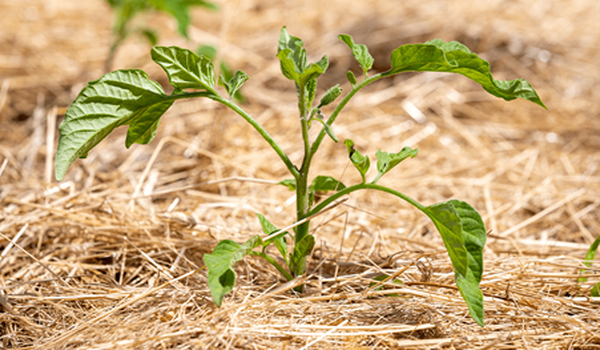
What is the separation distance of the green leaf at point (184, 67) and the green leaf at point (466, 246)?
1.66 feet

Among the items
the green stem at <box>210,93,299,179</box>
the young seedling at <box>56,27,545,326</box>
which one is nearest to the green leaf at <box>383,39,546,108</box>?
the young seedling at <box>56,27,545,326</box>

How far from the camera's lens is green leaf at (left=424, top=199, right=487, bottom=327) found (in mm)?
779

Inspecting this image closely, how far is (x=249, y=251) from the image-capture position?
2.83 ft

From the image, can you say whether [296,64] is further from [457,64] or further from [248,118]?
[457,64]

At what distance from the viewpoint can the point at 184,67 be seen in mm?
860

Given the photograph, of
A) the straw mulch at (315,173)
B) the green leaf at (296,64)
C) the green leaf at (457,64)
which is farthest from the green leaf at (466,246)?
the green leaf at (296,64)

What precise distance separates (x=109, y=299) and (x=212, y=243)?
291 mm

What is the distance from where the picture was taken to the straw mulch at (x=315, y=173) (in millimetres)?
A: 928

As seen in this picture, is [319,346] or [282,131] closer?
[319,346]

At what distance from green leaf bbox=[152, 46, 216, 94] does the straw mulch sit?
39 cm

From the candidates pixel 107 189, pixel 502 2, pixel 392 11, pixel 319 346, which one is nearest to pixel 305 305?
pixel 319 346

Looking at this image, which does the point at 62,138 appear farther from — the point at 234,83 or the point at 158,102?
the point at 234,83

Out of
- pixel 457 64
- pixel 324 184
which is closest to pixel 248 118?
pixel 324 184

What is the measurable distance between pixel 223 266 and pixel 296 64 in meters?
0.42
